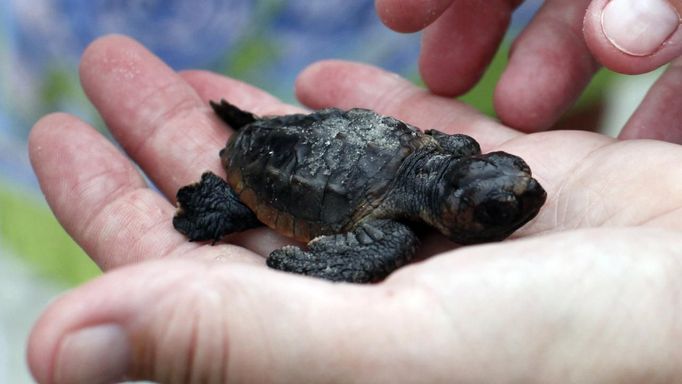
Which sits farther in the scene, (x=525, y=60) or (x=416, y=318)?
(x=525, y=60)

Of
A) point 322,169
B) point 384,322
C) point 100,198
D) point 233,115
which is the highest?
point 384,322

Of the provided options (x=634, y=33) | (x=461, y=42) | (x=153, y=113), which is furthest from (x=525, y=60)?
(x=153, y=113)

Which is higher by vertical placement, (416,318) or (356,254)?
(416,318)

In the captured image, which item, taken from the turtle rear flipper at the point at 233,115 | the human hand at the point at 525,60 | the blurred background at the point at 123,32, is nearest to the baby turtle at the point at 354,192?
the turtle rear flipper at the point at 233,115

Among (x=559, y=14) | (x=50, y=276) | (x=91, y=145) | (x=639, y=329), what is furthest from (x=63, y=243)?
(x=639, y=329)

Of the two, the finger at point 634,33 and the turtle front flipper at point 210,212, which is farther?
the turtle front flipper at point 210,212

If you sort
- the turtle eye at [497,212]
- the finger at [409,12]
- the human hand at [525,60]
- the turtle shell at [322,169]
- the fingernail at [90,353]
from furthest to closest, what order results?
the human hand at [525,60] < the finger at [409,12] < the turtle shell at [322,169] < the turtle eye at [497,212] < the fingernail at [90,353]

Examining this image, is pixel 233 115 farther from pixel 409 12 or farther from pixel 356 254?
pixel 356 254

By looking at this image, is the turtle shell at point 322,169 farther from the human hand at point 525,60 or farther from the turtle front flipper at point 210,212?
the human hand at point 525,60

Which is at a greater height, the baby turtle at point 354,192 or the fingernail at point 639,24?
the fingernail at point 639,24
